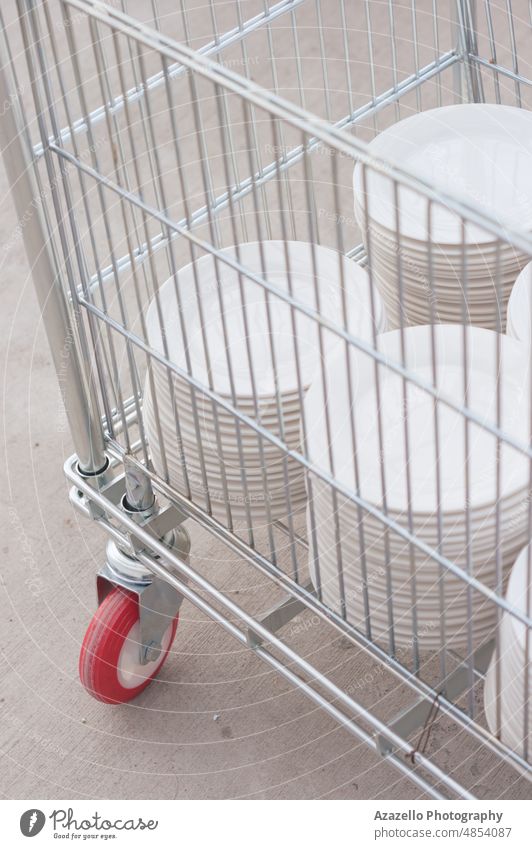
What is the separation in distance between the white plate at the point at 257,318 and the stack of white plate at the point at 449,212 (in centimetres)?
8

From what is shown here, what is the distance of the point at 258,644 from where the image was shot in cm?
171

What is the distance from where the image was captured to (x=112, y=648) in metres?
1.90

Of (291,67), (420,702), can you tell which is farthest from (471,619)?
(291,67)

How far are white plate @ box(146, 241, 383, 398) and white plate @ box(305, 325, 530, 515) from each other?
0.24ft

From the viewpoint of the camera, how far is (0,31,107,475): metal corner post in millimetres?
1551

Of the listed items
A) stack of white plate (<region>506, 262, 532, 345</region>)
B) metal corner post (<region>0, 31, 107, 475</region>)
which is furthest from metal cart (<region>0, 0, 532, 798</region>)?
stack of white plate (<region>506, 262, 532, 345</region>)

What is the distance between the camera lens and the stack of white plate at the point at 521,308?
162 centimetres

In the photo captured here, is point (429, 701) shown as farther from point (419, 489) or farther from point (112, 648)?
point (112, 648)

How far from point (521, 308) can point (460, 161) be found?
0.36m

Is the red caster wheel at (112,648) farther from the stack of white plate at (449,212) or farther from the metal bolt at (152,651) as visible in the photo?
the stack of white plate at (449,212)

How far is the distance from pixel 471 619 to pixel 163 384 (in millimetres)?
498

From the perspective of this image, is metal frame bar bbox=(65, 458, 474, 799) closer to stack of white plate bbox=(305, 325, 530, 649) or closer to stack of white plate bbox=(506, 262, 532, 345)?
stack of white plate bbox=(305, 325, 530, 649)

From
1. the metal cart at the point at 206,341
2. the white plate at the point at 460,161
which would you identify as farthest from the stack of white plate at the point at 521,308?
the metal cart at the point at 206,341
